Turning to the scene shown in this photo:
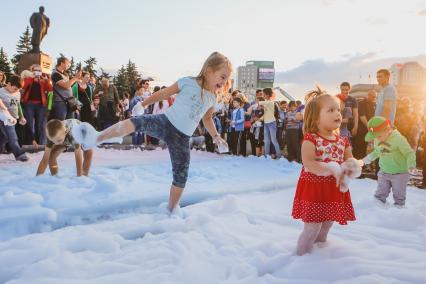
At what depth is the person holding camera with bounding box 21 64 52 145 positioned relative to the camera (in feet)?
27.0

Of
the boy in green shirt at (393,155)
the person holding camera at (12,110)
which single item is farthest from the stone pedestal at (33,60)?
the boy in green shirt at (393,155)

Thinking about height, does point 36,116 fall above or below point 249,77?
below

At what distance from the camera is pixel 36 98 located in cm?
828

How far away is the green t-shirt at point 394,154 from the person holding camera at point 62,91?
6.15 m

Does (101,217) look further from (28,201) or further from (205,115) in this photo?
(205,115)

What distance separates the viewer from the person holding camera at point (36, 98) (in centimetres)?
823

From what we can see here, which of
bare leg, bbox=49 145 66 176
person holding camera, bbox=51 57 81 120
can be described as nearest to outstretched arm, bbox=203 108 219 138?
bare leg, bbox=49 145 66 176

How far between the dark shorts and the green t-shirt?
241 cm

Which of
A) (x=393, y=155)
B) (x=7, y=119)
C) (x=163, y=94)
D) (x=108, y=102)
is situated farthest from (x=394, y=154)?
(x=108, y=102)

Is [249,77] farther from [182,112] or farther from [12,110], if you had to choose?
[182,112]

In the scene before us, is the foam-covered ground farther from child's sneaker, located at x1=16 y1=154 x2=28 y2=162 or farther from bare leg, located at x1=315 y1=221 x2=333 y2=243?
child's sneaker, located at x1=16 y1=154 x2=28 y2=162

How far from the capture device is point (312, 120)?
2.65 meters

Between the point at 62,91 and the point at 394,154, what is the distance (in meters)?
6.57

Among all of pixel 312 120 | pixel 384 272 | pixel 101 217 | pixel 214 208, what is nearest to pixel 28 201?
pixel 101 217
